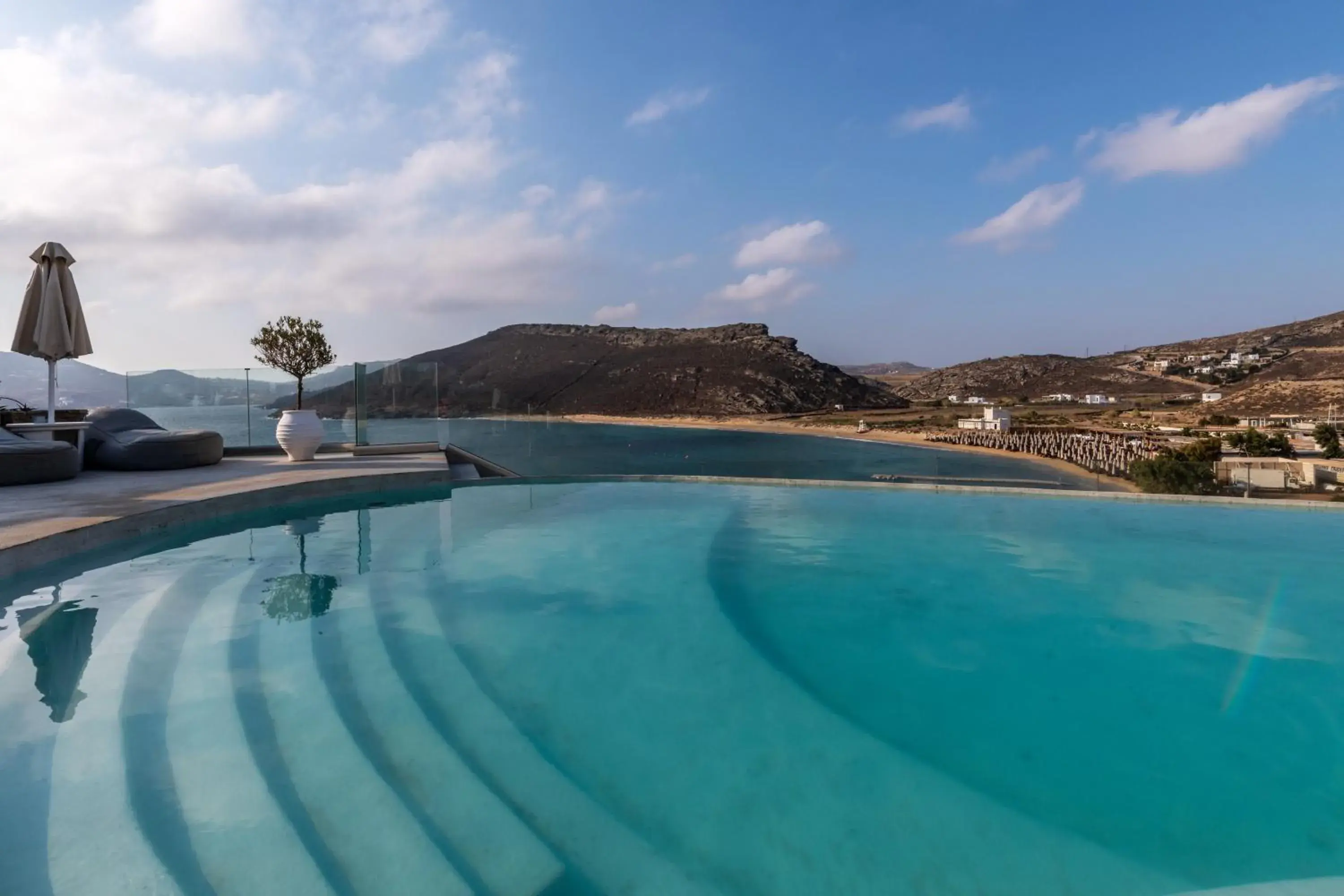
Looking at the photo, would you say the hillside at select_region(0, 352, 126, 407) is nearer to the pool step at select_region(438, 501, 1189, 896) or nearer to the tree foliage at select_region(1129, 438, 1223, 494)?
the pool step at select_region(438, 501, 1189, 896)

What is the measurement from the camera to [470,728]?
2846 mm

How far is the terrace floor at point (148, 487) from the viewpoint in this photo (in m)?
5.57

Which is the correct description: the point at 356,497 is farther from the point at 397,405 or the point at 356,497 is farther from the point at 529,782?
the point at 529,782

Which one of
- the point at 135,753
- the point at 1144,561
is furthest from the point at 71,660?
the point at 1144,561

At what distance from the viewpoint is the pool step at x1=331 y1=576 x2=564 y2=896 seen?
77.9 inches

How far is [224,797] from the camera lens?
2.28 metres

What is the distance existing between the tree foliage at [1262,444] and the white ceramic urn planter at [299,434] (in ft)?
90.1

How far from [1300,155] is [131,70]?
73.3ft

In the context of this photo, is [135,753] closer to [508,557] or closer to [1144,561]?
[508,557]

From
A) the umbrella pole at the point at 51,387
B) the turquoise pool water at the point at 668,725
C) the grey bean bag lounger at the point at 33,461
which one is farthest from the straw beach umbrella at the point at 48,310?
the turquoise pool water at the point at 668,725

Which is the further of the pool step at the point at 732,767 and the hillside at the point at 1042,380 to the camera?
the hillside at the point at 1042,380

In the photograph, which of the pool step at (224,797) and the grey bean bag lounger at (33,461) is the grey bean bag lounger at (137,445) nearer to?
the grey bean bag lounger at (33,461)

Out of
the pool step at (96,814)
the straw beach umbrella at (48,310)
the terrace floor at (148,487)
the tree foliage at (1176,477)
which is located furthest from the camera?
the straw beach umbrella at (48,310)

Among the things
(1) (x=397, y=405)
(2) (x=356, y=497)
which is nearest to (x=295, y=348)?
(1) (x=397, y=405)
